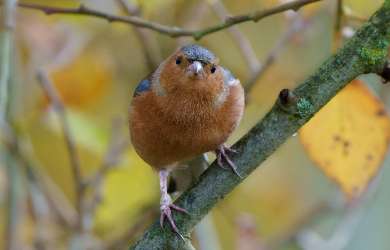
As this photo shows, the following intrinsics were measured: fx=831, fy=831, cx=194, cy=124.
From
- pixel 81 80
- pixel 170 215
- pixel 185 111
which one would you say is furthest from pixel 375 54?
pixel 81 80

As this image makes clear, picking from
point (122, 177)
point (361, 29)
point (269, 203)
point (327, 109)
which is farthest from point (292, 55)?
point (361, 29)

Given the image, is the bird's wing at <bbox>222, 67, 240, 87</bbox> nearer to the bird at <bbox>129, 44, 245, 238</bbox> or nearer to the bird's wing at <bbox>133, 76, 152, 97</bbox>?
the bird at <bbox>129, 44, 245, 238</bbox>

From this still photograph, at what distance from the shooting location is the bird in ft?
10.3

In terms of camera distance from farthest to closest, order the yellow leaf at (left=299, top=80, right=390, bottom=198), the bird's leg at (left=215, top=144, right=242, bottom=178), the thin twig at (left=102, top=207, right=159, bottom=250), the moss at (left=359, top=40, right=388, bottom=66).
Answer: the thin twig at (left=102, top=207, right=159, bottom=250), the yellow leaf at (left=299, top=80, right=390, bottom=198), the bird's leg at (left=215, top=144, right=242, bottom=178), the moss at (left=359, top=40, right=388, bottom=66)

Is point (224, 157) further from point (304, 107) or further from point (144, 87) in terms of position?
point (144, 87)

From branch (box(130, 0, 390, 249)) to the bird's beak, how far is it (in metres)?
0.61

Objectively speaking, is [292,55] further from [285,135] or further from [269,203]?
[285,135]

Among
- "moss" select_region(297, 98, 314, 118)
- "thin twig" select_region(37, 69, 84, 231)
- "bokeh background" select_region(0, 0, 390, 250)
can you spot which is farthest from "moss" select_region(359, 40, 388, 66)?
"thin twig" select_region(37, 69, 84, 231)

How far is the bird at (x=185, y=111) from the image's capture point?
3.12 meters

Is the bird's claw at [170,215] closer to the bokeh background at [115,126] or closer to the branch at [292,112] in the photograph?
the branch at [292,112]

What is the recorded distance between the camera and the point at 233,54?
18.0 ft

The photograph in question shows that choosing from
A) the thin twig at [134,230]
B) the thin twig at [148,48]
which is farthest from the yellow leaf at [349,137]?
the thin twig at [134,230]

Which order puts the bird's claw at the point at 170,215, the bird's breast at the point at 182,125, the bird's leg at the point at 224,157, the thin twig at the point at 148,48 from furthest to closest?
the thin twig at the point at 148,48 < the bird's breast at the point at 182,125 < the bird's claw at the point at 170,215 < the bird's leg at the point at 224,157

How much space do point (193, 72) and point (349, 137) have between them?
0.65m
